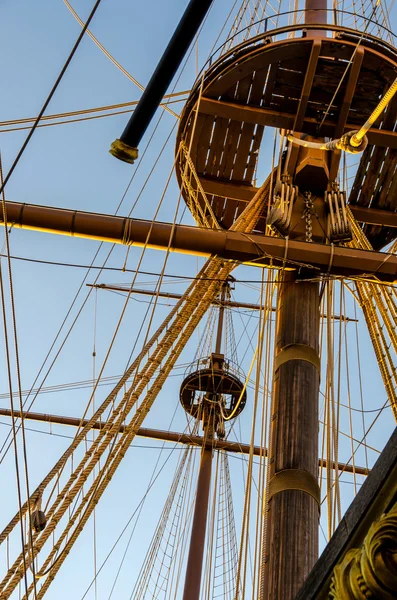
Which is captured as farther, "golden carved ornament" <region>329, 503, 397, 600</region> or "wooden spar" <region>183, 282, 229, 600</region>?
"wooden spar" <region>183, 282, 229, 600</region>

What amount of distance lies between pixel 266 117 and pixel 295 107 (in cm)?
28

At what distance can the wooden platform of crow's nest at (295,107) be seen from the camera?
19.4ft

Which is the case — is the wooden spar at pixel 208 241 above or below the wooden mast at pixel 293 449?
above

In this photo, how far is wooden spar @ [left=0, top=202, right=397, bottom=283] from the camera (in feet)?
18.4

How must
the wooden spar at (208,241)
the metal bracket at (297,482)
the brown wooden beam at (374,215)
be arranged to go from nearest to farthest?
1. the metal bracket at (297,482)
2. the wooden spar at (208,241)
3. the brown wooden beam at (374,215)

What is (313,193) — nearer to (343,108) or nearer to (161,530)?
(343,108)

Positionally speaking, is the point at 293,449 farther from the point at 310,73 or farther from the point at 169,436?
the point at 169,436

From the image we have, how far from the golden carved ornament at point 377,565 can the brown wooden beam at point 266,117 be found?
195 inches

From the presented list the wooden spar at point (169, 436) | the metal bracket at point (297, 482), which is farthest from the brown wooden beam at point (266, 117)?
the wooden spar at point (169, 436)

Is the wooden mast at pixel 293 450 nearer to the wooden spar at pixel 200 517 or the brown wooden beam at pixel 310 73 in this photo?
the brown wooden beam at pixel 310 73

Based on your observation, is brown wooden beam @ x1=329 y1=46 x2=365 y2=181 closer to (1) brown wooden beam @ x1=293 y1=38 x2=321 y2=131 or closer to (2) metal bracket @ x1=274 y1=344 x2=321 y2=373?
(1) brown wooden beam @ x1=293 y1=38 x2=321 y2=131

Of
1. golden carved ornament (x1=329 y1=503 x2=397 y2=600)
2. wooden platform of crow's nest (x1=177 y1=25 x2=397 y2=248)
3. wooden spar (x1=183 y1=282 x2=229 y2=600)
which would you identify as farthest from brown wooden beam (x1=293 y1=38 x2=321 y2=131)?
wooden spar (x1=183 y1=282 x2=229 y2=600)

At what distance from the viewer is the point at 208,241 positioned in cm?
575

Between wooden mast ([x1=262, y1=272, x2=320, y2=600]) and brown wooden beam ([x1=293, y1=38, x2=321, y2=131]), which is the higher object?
brown wooden beam ([x1=293, y1=38, x2=321, y2=131])
